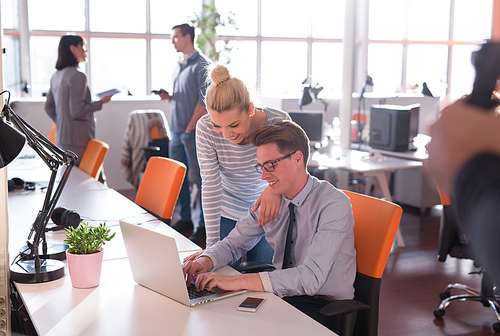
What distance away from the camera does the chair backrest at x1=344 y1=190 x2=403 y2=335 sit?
171 centimetres

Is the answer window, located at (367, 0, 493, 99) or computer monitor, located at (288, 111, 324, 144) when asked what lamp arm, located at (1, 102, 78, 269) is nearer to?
computer monitor, located at (288, 111, 324, 144)

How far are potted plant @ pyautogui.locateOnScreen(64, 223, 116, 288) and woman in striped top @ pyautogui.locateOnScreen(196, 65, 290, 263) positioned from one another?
1.91 ft

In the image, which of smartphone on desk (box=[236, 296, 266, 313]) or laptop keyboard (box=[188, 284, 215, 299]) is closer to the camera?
smartphone on desk (box=[236, 296, 266, 313])

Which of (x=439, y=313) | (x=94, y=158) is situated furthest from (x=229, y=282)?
(x=94, y=158)

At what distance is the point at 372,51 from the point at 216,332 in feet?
26.6

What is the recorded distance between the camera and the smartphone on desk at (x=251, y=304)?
1.42 m

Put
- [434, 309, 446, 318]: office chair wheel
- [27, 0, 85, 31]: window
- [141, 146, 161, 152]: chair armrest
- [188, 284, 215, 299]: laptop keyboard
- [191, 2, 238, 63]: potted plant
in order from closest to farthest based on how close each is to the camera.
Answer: [188, 284, 215, 299]: laptop keyboard < [434, 309, 446, 318]: office chair wheel < [141, 146, 161, 152]: chair armrest < [27, 0, 85, 31]: window < [191, 2, 238, 63]: potted plant

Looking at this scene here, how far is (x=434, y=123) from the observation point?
1.80 ft

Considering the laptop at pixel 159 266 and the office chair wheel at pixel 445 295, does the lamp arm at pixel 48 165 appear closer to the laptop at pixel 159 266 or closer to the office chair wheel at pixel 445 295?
the laptop at pixel 159 266

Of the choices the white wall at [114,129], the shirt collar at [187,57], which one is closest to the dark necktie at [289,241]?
the shirt collar at [187,57]

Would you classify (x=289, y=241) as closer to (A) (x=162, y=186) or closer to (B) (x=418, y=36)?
(A) (x=162, y=186)

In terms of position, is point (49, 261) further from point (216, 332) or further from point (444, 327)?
point (444, 327)

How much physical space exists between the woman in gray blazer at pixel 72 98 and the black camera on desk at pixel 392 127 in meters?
2.82

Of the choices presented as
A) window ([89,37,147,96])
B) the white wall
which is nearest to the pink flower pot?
the white wall
